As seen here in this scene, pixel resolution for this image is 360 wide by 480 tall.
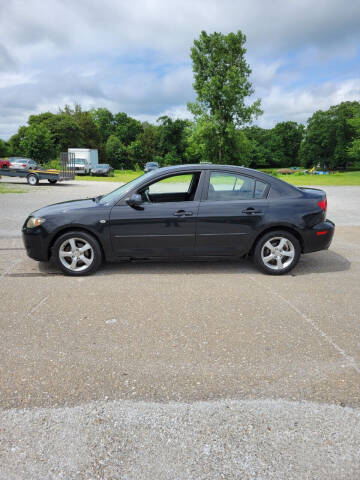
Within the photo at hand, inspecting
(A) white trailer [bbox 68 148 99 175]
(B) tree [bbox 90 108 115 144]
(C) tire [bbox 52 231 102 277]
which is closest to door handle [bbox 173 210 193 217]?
A: (C) tire [bbox 52 231 102 277]

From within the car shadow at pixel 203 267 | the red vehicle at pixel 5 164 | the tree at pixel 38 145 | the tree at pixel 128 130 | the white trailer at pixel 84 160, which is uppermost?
the tree at pixel 128 130

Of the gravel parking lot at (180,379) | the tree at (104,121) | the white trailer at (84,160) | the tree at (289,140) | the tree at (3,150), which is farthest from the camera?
the tree at (289,140)

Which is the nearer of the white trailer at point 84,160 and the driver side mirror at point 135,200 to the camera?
the driver side mirror at point 135,200

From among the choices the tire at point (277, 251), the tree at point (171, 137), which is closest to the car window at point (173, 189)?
the tire at point (277, 251)

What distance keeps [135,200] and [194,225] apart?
36.1 inches

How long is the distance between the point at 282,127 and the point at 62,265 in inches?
4142

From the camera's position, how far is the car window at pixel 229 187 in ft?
18.8

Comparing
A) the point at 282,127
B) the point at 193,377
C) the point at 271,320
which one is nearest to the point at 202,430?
the point at 193,377

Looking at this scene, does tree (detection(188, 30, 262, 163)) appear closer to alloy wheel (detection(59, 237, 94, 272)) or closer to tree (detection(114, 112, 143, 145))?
alloy wheel (detection(59, 237, 94, 272))

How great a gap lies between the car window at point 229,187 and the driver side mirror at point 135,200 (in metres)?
1.01

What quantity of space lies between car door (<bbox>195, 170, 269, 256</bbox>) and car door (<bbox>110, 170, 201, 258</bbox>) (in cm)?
16

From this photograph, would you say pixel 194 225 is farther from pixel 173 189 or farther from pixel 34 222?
pixel 34 222

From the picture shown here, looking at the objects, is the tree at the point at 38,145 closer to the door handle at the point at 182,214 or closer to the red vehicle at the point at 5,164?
the red vehicle at the point at 5,164

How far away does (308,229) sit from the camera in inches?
224
